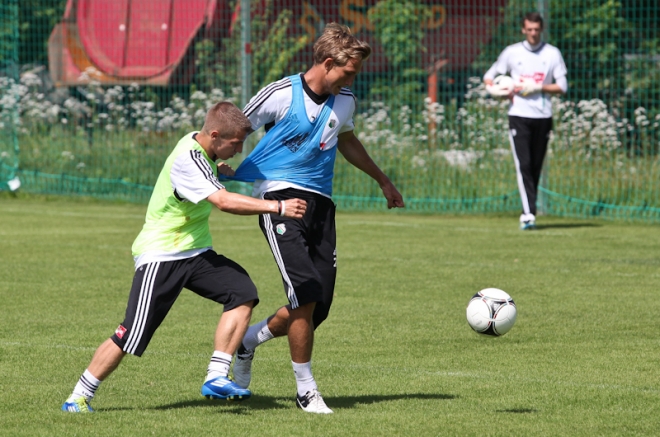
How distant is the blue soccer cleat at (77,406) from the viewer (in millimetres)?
5512

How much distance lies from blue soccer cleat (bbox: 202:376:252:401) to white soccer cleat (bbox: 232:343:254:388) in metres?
0.33

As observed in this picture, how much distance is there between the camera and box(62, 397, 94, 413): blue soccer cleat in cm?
551

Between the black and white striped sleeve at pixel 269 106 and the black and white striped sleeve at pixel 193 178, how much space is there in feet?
1.36

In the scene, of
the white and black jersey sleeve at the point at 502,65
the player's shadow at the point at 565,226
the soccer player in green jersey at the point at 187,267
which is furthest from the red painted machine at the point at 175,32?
the soccer player in green jersey at the point at 187,267

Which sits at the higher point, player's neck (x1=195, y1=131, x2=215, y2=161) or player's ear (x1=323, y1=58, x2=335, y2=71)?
player's ear (x1=323, y1=58, x2=335, y2=71)

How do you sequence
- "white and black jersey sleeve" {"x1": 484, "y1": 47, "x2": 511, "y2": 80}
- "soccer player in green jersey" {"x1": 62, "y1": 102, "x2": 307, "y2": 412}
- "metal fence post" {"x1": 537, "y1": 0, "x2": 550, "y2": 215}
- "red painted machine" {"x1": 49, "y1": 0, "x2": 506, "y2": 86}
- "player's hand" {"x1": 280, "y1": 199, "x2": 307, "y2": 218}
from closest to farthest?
"player's hand" {"x1": 280, "y1": 199, "x2": 307, "y2": 218}
"soccer player in green jersey" {"x1": 62, "y1": 102, "x2": 307, "y2": 412}
"white and black jersey sleeve" {"x1": 484, "y1": 47, "x2": 511, "y2": 80}
"metal fence post" {"x1": 537, "y1": 0, "x2": 550, "y2": 215}
"red painted machine" {"x1": 49, "y1": 0, "x2": 506, "y2": 86}

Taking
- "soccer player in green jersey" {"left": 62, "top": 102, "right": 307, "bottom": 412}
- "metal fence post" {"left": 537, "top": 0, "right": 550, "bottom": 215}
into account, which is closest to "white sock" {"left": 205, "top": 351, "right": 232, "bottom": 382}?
"soccer player in green jersey" {"left": 62, "top": 102, "right": 307, "bottom": 412}

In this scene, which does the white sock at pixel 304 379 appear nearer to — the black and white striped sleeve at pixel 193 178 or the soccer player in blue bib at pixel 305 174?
the soccer player in blue bib at pixel 305 174

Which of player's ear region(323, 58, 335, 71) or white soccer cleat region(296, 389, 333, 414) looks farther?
player's ear region(323, 58, 335, 71)

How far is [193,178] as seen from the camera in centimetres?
547

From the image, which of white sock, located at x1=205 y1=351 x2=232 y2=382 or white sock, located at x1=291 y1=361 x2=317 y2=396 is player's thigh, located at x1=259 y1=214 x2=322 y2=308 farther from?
white sock, located at x1=205 y1=351 x2=232 y2=382

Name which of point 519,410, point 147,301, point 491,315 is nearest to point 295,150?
point 147,301

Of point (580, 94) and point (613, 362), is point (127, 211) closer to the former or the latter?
point (580, 94)

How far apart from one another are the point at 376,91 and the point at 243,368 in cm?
1244
